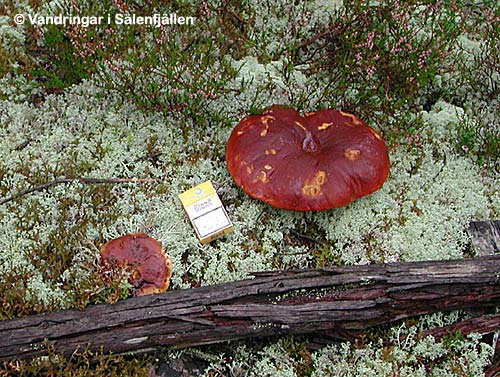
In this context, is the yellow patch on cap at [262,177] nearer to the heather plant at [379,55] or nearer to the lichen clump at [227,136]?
the lichen clump at [227,136]

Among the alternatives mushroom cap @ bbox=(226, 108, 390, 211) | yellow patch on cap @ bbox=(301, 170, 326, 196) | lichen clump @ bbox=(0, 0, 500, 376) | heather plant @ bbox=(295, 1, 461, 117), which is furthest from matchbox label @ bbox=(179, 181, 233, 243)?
heather plant @ bbox=(295, 1, 461, 117)

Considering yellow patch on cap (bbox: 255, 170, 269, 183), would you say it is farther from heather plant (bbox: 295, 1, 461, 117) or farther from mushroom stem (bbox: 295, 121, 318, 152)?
heather plant (bbox: 295, 1, 461, 117)

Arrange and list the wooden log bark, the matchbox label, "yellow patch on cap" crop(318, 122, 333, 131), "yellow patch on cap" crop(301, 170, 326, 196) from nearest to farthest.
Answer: the wooden log bark
"yellow patch on cap" crop(301, 170, 326, 196)
the matchbox label
"yellow patch on cap" crop(318, 122, 333, 131)

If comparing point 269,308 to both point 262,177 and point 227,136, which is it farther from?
point 227,136

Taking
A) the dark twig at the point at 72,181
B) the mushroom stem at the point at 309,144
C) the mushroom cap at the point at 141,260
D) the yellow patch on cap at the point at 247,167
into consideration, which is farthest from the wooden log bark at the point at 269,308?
the dark twig at the point at 72,181

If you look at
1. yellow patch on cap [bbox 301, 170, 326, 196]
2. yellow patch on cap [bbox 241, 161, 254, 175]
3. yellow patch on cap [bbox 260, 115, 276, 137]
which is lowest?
yellow patch on cap [bbox 301, 170, 326, 196]

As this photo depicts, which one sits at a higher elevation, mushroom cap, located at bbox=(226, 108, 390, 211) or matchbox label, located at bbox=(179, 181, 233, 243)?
mushroom cap, located at bbox=(226, 108, 390, 211)

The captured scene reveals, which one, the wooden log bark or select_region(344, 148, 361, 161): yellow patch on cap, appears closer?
the wooden log bark

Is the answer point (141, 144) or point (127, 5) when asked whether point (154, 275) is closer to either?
point (141, 144)

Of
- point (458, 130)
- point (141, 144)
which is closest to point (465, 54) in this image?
point (458, 130)
